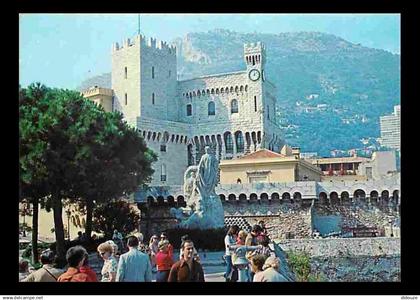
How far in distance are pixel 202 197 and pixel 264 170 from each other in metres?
2.02

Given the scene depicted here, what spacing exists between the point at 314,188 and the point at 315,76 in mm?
3651

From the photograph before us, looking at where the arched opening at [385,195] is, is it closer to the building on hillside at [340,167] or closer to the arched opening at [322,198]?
the building on hillside at [340,167]

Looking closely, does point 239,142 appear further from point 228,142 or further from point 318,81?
point 318,81

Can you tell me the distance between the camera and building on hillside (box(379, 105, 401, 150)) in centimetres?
837

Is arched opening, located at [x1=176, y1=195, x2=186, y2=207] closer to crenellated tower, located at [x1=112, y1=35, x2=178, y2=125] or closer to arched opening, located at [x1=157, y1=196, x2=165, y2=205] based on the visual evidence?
arched opening, located at [x1=157, y1=196, x2=165, y2=205]

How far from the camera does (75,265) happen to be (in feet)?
18.0

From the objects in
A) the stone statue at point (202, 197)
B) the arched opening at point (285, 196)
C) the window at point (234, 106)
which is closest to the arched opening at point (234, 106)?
the window at point (234, 106)

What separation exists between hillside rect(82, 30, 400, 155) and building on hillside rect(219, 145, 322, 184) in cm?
142

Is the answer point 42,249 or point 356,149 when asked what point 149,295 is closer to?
point 42,249

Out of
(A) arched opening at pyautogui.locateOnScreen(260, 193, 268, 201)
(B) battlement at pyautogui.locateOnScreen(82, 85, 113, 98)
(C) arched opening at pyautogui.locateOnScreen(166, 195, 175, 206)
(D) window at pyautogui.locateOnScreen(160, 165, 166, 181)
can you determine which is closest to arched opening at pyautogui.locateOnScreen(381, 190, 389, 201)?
(A) arched opening at pyautogui.locateOnScreen(260, 193, 268, 201)

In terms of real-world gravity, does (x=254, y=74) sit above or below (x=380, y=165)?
above

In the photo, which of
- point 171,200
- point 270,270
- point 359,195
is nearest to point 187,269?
point 270,270

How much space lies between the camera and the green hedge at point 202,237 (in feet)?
30.2
